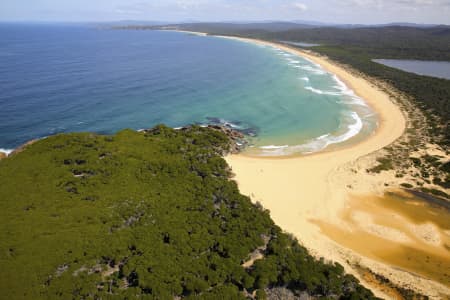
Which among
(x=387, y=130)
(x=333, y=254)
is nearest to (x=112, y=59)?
(x=387, y=130)

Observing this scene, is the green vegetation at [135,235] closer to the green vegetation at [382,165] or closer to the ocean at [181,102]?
the ocean at [181,102]

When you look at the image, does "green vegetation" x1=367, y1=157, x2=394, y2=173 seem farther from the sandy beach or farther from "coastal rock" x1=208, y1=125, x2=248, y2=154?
"coastal rock" x1=208, y1=125, x2=248, y2=154

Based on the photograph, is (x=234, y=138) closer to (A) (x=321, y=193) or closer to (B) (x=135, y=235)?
(A) (x=321, y=193)

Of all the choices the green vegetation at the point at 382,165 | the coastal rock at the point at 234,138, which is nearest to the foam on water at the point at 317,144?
the coastal rock at the point at 234,138

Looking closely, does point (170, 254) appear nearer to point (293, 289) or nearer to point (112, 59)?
point (293, 289)

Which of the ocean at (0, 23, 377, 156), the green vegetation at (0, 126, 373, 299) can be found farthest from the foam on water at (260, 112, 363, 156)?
the green vegetation at (0, 126, 373, 299)
